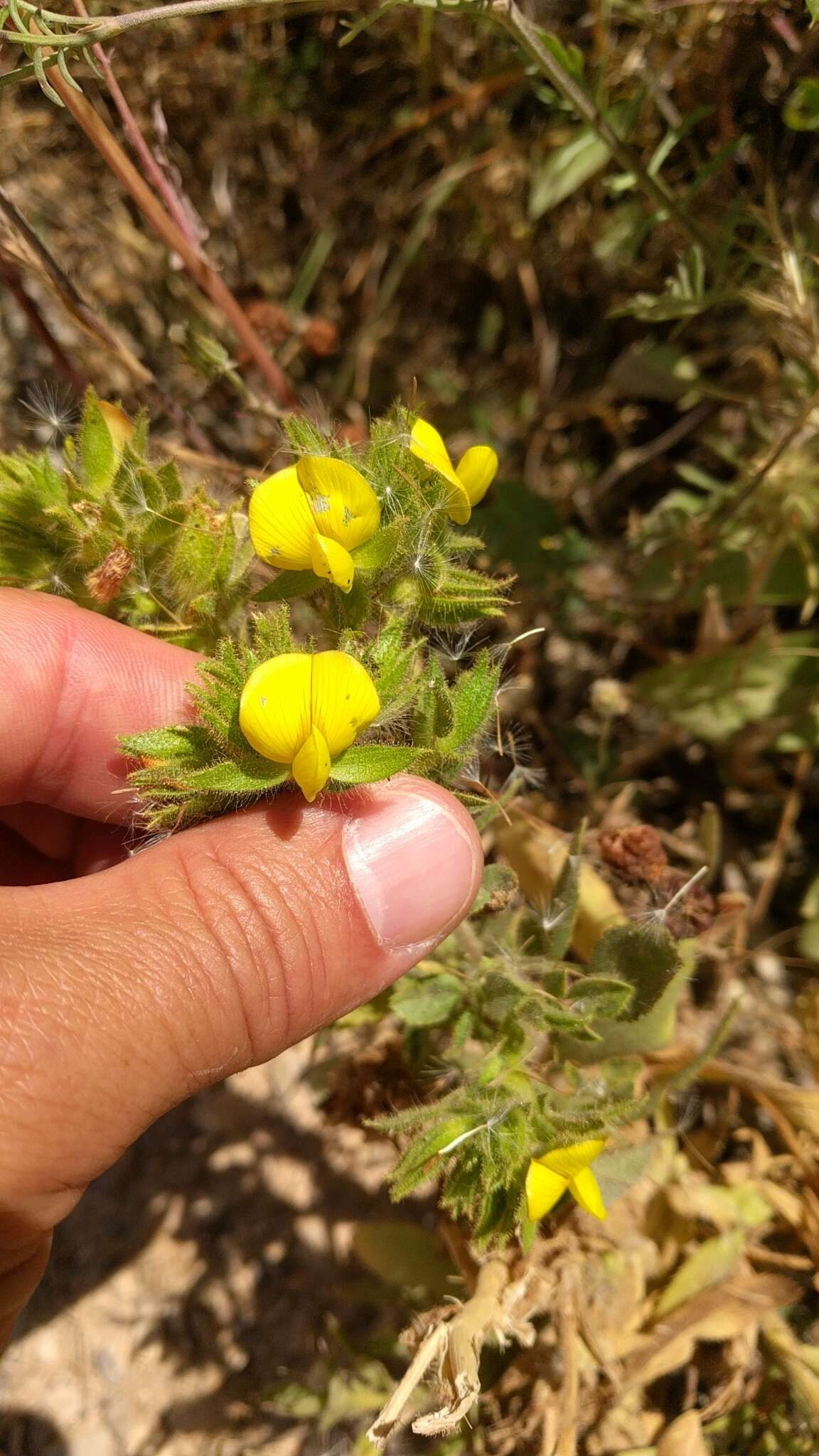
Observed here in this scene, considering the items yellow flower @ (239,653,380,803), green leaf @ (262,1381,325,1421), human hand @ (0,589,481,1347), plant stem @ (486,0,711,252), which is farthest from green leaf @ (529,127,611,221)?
green leaf @ (262,1381,325,1421)

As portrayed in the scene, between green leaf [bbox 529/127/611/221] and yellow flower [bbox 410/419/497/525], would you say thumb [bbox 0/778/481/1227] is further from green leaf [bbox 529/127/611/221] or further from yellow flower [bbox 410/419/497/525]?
green leaf [bbox 529/127/611/221]

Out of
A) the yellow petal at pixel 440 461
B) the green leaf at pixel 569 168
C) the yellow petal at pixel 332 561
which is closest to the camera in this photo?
the yellow petal at pixel 332 561

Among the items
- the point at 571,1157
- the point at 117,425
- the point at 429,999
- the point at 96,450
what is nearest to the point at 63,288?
the point at 117,425

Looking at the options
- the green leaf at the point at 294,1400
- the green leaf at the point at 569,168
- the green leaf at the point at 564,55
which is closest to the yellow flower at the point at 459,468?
the green leaf at the point at 564,55

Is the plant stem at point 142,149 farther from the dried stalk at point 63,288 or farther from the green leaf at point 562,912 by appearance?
the green leaf at point 562,912

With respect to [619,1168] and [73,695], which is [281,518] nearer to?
[73,695]

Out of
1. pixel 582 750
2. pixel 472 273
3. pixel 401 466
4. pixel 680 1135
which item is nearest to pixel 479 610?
pixel 401 466

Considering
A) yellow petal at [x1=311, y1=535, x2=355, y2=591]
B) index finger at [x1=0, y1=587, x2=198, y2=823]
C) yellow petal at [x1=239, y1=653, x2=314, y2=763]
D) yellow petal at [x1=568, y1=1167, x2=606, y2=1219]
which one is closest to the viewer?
yellow petal at [x1=239, y1=653, x2=314, y2=763]
